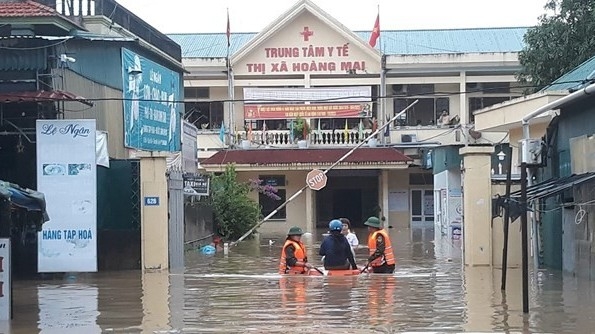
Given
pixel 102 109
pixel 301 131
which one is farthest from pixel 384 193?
pixel 102 109

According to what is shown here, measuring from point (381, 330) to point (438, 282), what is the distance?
21.1 feet

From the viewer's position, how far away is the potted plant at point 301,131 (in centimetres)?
4497

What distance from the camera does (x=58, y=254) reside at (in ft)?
64.5

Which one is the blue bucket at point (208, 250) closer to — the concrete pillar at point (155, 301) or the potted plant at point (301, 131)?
the concrete pillar at point (155, 301)

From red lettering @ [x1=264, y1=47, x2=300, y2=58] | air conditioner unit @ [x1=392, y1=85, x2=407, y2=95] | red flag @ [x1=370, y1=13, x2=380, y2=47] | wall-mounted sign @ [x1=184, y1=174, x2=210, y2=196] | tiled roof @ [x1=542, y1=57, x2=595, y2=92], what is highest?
red flag @ [x1=370, y1=13, x2=380, y2=47]

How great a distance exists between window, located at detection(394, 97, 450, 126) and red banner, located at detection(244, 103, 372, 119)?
3.04m

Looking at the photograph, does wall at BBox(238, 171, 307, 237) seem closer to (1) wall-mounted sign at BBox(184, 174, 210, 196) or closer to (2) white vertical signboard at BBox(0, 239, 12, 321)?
(1) wall-mounted sign at BBox(184, 174, 210, 196)

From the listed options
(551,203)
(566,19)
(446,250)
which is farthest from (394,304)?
(566,19)

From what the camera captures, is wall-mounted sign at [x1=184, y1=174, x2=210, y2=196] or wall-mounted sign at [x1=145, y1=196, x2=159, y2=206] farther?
wall-mounted sign at [x1=184, y1=174, x2=210, y2=196]

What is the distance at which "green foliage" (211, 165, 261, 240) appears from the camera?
33.4m

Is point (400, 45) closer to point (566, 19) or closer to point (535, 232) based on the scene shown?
point (566, 19)

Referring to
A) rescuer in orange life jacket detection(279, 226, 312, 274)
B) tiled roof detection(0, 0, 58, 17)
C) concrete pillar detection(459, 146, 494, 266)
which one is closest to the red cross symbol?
tiled roof detection(0, 0, 58, 17)

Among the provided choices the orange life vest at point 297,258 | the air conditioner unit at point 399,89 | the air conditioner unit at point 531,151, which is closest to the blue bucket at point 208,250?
the orange life vest at point 297,258

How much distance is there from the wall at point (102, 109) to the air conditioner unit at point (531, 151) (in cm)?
963
